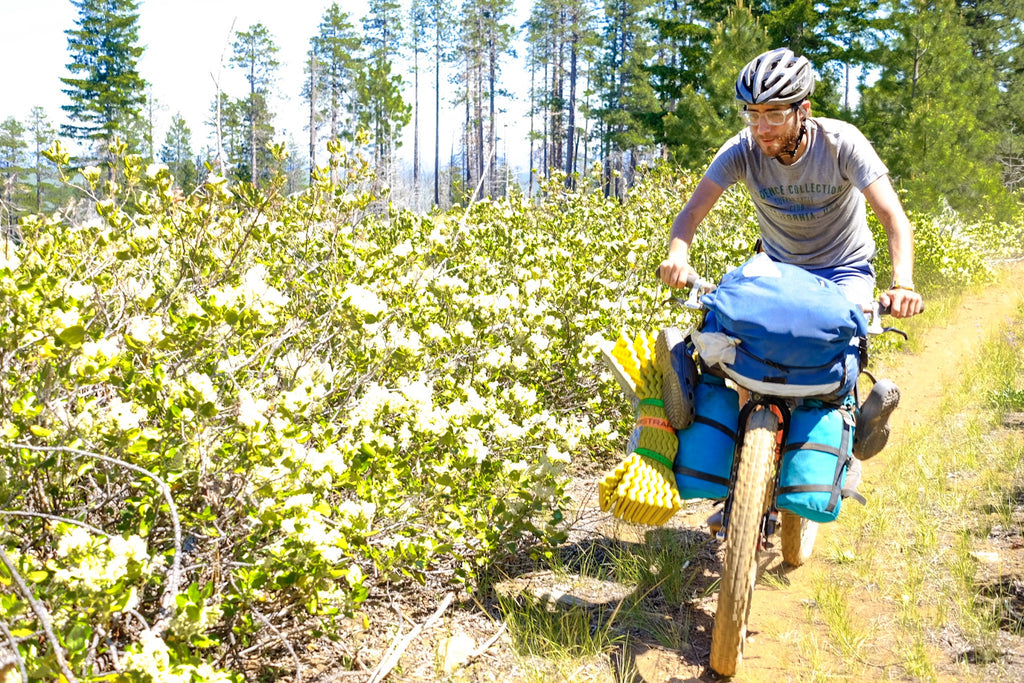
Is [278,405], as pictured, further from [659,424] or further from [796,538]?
[796,538]

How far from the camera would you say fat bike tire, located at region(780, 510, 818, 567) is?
12.3 feet

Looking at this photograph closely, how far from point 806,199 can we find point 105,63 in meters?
48.8

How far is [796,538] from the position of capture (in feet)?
12.4

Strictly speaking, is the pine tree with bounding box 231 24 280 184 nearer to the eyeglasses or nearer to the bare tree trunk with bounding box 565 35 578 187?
the bare tree trunk with bounding box 565 35 578 187

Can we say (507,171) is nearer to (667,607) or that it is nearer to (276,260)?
(276,260)

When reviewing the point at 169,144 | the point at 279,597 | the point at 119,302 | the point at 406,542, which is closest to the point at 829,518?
the point at 406,542

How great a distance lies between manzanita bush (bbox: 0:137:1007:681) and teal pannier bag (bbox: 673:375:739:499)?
68cm

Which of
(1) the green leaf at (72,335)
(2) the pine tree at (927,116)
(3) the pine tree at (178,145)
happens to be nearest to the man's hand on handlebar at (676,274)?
(1) the green leaf at (72,335)

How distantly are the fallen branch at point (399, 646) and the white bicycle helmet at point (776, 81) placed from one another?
228cm

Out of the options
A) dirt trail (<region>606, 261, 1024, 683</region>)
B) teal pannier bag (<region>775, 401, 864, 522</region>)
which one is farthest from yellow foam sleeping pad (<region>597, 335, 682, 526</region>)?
dirt trail (<region>606, 261, 1024, 683</region>)

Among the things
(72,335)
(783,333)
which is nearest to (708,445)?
(783,333)

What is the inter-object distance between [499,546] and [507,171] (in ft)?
22.3

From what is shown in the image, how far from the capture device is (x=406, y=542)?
2781 mm

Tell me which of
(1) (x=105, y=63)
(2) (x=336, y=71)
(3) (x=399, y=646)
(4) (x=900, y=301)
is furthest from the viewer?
(2) (x=336, y=71)
